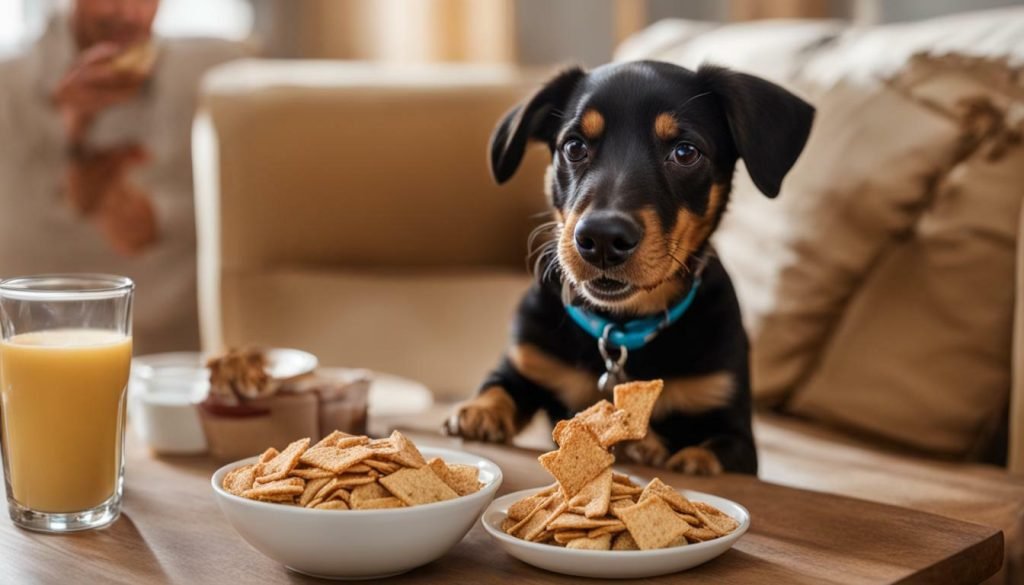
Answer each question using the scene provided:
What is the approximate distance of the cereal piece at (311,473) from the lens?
0.90 meters

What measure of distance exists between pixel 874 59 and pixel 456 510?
52.4 inches

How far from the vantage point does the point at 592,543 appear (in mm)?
896

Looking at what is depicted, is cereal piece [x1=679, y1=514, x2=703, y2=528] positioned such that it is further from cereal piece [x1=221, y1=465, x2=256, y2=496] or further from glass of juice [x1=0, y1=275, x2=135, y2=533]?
glass of juice [x1=0, y1=275, x2=135, y2=533]

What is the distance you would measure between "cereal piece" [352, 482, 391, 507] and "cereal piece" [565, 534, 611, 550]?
0.15 meters

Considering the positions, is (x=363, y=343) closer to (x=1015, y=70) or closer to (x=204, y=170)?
(x=204, y=170)

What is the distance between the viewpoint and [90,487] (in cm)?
105

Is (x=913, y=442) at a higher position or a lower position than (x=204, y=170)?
lower

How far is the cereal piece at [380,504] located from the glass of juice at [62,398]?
313 millimetres

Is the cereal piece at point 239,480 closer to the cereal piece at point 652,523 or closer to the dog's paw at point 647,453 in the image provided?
the cereal piece at point 652,523

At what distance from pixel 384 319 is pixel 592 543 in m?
1.51

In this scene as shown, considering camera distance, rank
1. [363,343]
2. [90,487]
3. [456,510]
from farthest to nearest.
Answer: [363,343] < [90,487] < [456,510]

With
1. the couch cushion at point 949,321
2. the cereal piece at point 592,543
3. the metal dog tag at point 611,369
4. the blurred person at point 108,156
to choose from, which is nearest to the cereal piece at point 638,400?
the cereal piece at point 592,543

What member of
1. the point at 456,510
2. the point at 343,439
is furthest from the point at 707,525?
the point at 343,439

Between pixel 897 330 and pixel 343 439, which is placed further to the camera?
pixel 897 330
